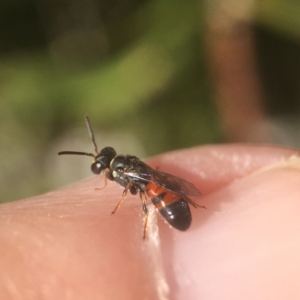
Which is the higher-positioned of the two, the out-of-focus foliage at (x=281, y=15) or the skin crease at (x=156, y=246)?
the out-of-focus foliage at (x=281, y=15)

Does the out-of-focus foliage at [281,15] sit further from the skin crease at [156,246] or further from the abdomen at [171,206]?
the abdomen at [171,206]

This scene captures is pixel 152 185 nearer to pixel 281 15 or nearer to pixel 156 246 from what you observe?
pixel 156 246

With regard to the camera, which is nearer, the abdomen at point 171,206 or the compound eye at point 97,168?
the abdomen at point 171,206

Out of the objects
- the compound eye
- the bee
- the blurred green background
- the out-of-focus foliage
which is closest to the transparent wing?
the bee

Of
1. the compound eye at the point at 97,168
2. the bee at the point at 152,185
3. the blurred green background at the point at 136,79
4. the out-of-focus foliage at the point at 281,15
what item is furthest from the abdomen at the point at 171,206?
the out-of-focus foliage at the point at 281,15

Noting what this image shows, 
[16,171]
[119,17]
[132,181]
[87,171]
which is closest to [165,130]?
[87,171]

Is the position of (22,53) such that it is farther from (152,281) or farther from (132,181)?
(152,281)

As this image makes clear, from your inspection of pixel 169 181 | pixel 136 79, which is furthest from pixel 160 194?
pixel 136 79
